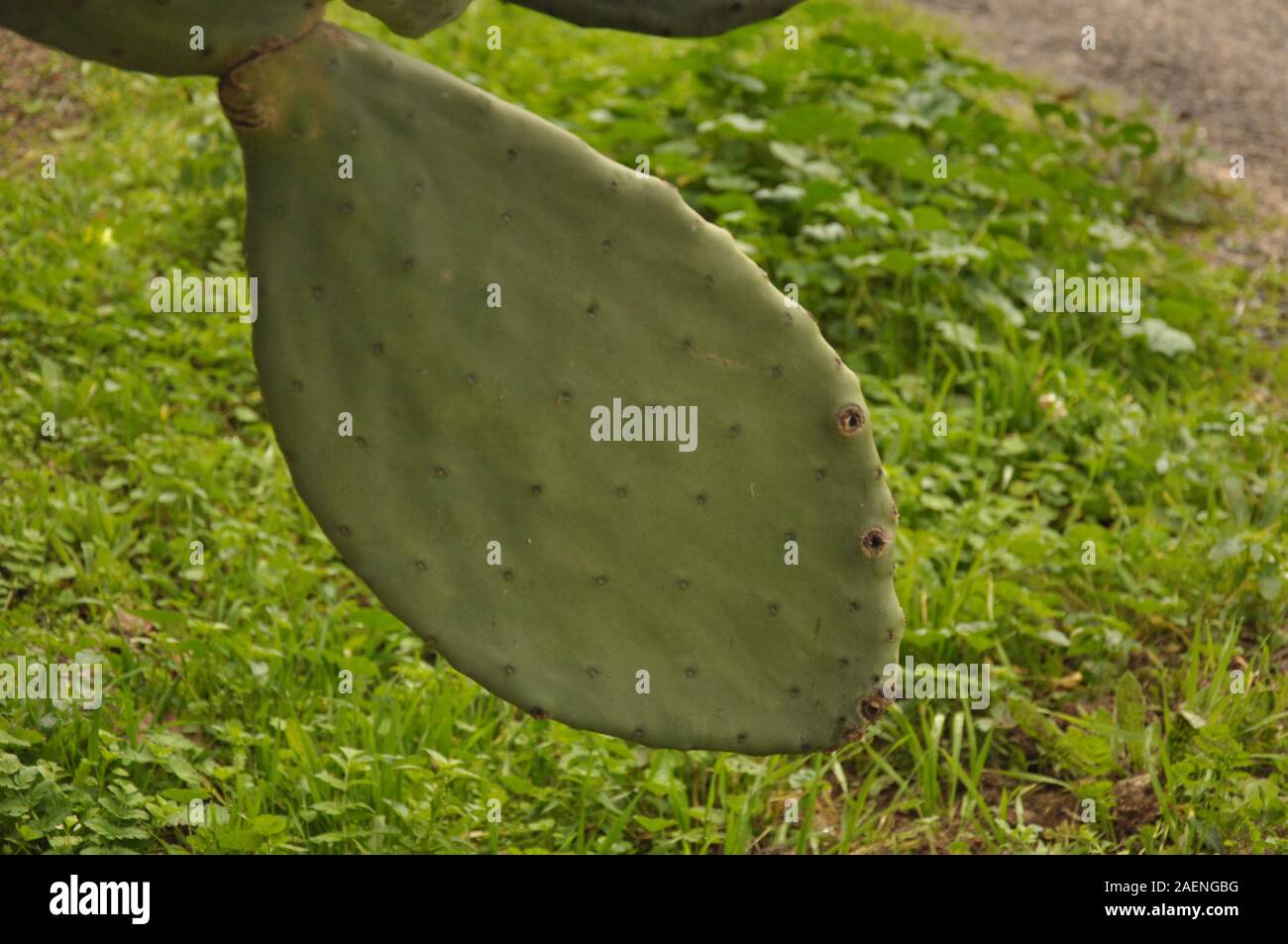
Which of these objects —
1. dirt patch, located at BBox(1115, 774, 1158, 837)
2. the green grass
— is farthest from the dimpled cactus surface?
dirt patch, located at BBox(1115, 774, 1158, 837)

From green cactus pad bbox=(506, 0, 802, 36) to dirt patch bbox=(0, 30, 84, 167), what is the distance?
2.88 m

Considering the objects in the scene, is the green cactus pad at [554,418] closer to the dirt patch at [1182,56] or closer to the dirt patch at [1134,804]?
the dirt patch at [1134,804]

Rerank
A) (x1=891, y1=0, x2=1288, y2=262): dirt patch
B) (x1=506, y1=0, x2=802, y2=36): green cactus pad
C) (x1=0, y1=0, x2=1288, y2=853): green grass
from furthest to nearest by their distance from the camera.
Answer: (x1=891, y1=0, x2=1288, y2=262): dirt patch, (x1=0, y1=0, x2=1288, y2=853): green grass, (x1=506, y1=0, x2=802, y2=36): green cactus pad

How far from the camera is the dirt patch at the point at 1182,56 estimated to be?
5.50 meters

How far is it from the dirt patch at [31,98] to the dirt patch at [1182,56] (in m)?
3.47

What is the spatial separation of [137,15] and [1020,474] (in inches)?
95.2

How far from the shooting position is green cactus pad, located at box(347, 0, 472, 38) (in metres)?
1.92

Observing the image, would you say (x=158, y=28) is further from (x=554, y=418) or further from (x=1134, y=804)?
(x=1134, y=804)

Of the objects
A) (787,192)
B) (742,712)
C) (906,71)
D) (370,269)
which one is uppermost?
(906,71)

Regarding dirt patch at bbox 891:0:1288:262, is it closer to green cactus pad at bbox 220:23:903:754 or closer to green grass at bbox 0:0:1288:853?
green grass at bbox 0:0:1288:853

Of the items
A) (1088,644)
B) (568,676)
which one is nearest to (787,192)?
(1088,644)

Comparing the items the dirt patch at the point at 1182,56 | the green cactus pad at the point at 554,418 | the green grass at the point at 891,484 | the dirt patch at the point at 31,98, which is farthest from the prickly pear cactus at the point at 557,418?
the dirt patch at the point at 1182,56

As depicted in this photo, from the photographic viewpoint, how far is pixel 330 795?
96.7 inches
